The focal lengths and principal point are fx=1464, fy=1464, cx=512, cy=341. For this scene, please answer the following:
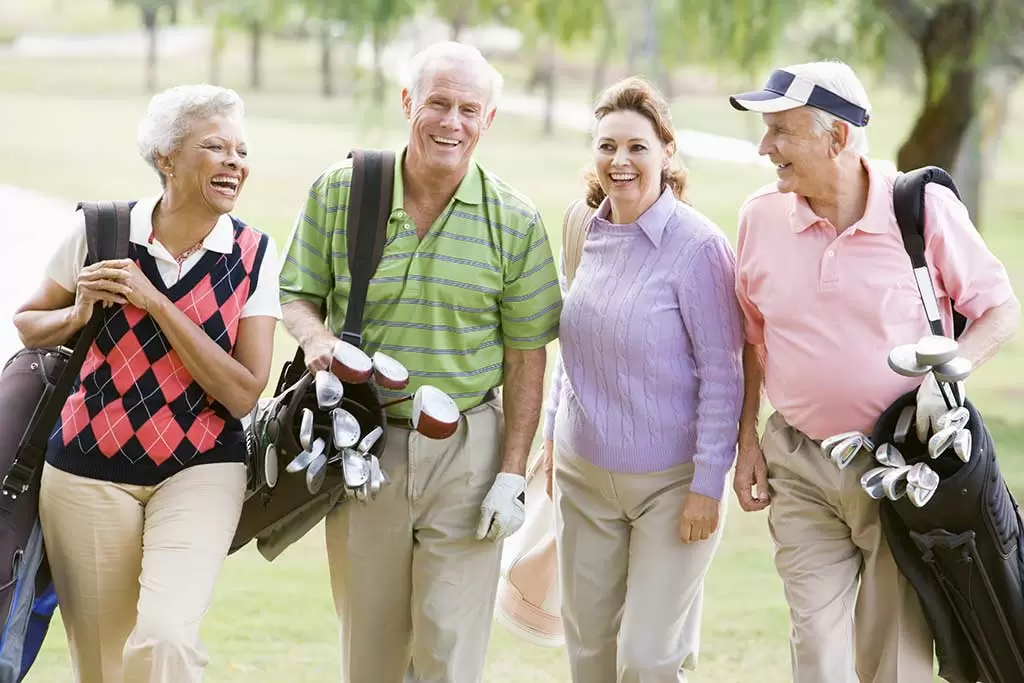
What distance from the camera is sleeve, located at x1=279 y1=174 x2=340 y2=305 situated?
12.0ft

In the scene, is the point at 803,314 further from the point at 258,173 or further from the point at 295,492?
the point at 258,173

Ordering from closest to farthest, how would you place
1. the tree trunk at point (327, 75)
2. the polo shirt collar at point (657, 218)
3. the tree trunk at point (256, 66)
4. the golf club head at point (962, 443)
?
the golf club head at point (962, 443)
the polo shirt collar at point (657, 218)
the tree trunk at point (327, 75)
the tree trunk at point (256, 66)

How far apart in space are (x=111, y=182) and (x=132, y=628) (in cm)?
2192

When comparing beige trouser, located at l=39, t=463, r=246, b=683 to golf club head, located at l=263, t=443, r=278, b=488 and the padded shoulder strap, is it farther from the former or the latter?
the padded shoulder strap

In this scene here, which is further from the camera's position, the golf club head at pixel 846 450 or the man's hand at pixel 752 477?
the man's hand at pixel 752 477

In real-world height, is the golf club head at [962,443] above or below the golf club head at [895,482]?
above

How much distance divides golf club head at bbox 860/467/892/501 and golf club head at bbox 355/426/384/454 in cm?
114

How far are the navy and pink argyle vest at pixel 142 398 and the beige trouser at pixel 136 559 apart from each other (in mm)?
45

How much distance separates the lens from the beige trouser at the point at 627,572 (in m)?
3.63

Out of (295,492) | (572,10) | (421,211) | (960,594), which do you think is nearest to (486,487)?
(295,492)

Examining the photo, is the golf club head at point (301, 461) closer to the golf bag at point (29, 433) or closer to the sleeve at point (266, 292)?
the sleeve at point (266, 292)

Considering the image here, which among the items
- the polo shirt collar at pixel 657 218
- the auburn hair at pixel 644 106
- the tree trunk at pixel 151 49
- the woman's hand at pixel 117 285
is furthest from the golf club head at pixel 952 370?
the tree trunk at pixel 151 49

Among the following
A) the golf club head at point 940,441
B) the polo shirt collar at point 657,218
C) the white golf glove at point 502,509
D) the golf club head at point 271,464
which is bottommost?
the white golf glove at point 502,509

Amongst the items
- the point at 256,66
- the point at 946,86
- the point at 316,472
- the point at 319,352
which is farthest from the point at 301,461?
the point at 256,66
